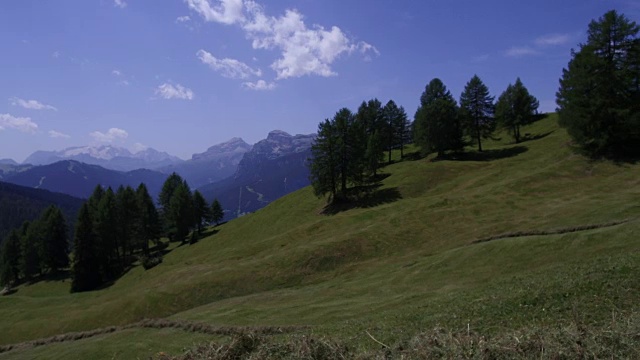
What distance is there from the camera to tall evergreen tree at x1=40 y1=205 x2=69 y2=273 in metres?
100

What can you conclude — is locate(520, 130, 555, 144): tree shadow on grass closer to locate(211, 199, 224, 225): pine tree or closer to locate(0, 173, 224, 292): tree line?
locate(0, 173, 224, 292): tree line

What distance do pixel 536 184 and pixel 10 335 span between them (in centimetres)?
7013

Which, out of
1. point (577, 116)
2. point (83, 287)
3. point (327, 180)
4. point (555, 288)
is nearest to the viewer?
point (555, 288)

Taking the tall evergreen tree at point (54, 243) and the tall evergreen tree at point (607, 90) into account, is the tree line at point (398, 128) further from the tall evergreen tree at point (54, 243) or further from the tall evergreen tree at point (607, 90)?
the tall evergreen tree at point (54, 243)

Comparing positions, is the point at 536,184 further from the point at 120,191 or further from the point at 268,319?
the point at 120,191

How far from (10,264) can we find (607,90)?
444 feet

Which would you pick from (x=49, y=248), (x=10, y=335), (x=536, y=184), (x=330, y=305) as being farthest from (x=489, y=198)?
(x=49, y=248)

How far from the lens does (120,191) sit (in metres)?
108

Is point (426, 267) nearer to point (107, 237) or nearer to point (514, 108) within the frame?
point (514, 108)

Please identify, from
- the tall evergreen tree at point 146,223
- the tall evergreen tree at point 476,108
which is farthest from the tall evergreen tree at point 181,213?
the tall evergreen tree at point 476,108

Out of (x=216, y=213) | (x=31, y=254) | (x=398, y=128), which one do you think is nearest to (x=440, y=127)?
(x=398, y=128)

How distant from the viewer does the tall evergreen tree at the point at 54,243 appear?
328ft

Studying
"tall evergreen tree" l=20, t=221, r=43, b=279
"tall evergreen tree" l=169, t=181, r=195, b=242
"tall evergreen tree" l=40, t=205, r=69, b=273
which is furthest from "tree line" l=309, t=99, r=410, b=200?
"tall evergreen tree" l=20, t=221, r=43, b=279

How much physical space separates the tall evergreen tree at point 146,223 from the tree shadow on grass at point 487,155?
75192 mm
